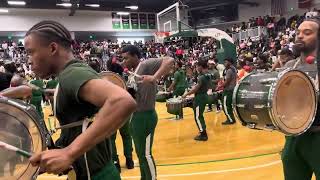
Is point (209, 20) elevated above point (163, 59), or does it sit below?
above

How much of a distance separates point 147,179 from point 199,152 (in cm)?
295

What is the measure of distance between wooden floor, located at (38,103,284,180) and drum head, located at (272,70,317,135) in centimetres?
287

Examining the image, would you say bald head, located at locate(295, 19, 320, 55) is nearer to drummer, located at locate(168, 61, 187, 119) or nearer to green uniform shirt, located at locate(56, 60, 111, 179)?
green uniform shirt, located at locate(56, 60, 111, 179)

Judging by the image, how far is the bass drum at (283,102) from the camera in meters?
3.24

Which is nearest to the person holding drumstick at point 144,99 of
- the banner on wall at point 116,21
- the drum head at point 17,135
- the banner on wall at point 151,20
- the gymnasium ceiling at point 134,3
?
the drum head at point 17,135

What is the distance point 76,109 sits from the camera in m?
2.13

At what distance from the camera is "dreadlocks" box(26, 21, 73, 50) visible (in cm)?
212

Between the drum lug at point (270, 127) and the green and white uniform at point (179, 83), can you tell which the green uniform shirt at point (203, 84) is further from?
the drum lug at point (270, 127)

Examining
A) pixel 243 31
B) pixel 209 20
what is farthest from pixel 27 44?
pixel 209 20

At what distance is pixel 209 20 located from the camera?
34.7 meters

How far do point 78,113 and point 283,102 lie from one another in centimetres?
195

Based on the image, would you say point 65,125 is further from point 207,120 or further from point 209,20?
point 209,20

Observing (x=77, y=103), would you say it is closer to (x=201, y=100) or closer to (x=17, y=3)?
(x=201, y=100)

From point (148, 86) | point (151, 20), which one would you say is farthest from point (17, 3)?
point (148, 86)
